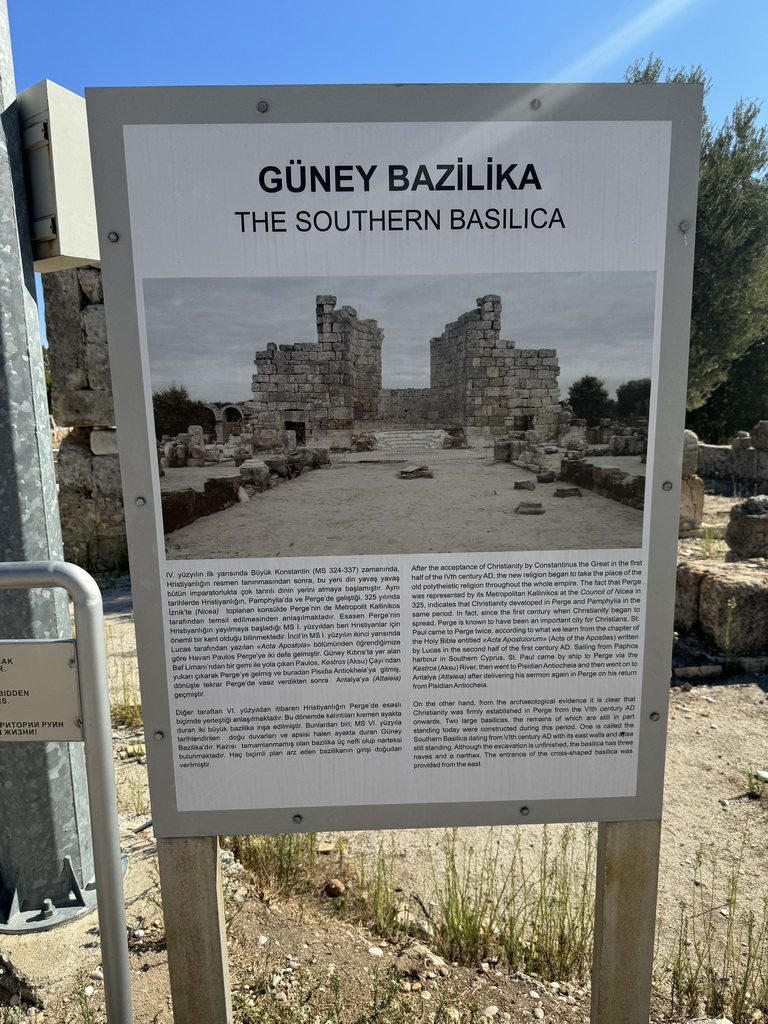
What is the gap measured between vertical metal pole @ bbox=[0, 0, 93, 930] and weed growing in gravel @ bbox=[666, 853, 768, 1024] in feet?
8.10

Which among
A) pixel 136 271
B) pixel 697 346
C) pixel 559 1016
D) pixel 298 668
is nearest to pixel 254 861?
pixel 559 1016

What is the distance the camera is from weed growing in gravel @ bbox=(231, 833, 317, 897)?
3.23 metres

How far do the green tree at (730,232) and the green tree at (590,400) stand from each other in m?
13.5

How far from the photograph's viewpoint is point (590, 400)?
1.93 metres

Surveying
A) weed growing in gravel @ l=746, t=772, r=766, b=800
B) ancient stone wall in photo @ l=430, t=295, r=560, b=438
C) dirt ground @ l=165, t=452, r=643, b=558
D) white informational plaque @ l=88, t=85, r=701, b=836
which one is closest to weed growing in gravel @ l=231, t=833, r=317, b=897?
white informational plaque @ l=88, t=85, r=701, b=836

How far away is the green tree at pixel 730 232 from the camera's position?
1367 cm

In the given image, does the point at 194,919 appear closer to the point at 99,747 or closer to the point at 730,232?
the point at 99,747

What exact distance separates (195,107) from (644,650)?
1.98 meters

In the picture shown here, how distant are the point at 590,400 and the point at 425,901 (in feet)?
8.69

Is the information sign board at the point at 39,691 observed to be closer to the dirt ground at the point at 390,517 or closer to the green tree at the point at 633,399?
the dirt ground at the point at 390,517

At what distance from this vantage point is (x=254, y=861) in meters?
3.32

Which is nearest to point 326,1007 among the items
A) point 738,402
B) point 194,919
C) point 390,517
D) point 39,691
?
point 194,919

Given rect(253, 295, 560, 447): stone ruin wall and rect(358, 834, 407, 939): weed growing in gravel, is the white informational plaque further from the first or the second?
rect(358, 834, 407, 939): weed growing in gravel

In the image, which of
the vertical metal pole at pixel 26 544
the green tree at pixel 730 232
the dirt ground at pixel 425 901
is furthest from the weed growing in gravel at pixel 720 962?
the green tree at pixel 730 232
